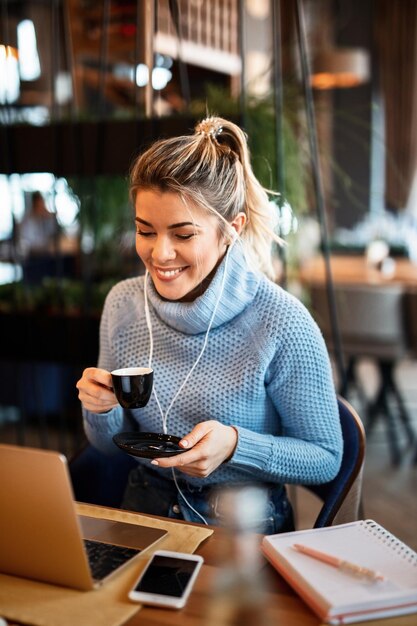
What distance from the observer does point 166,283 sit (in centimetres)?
145

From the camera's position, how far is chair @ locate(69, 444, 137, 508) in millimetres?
1633

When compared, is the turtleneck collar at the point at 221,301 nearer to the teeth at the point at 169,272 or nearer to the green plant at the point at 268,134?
the teeth at the point at 169,272

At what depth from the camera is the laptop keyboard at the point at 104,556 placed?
3.46ft

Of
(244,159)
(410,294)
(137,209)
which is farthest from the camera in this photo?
(410,294)

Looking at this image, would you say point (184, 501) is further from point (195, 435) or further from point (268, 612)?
point (268, 612)

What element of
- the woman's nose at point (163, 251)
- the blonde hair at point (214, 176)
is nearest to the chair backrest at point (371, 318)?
the blonde hair at point (214, 176)

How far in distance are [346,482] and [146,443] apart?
1.40 ft

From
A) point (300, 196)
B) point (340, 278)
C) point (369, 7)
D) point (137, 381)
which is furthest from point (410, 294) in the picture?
point (369, 7)

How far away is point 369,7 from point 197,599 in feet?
31.2

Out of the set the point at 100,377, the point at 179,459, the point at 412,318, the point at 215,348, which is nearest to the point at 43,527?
the point at 179,459

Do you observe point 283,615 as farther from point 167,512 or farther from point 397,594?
point 167,512

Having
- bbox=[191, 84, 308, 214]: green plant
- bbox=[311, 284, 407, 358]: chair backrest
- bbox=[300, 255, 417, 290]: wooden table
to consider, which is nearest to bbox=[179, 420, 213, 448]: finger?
bbox=[191, 84, 308, 214]: green plant

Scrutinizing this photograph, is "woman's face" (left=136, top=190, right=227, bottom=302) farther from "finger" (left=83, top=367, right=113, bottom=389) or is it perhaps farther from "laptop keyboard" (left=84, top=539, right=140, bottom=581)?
"laptop keyboard" (left=84, top=539, right=140, bottom=581)

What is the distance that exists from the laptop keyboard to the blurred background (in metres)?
1.21
